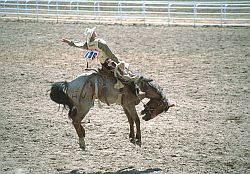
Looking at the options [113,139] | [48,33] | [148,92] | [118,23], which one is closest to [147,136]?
[113,139]

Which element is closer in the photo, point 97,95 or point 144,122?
point 97,95

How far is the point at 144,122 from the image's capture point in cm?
946

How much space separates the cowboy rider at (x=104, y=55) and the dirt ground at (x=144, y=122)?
4.19 ft

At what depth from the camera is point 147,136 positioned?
8586mm

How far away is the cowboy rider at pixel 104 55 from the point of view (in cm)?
736

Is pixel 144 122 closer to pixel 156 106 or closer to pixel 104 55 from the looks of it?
pixel 156 106

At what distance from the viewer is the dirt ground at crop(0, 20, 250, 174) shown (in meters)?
7.36

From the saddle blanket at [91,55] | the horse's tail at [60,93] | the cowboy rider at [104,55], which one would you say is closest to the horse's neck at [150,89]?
the cowboy rider at [104,55]

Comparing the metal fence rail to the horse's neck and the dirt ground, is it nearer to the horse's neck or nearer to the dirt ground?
the dirt ground

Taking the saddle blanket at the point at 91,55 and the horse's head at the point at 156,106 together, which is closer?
the saddle blanket at the point at 91,55

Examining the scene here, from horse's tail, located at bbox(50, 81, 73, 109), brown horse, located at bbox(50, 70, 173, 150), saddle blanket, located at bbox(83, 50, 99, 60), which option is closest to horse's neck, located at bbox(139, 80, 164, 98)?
brown horse, located at bbox(50, 70, 173, 150)

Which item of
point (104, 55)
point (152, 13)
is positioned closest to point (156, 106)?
point (104, 55)

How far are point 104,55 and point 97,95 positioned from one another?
2.05 feet

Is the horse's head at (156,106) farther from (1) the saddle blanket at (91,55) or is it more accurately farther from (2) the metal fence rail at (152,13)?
(2) the metal fence rail at (152,13)
